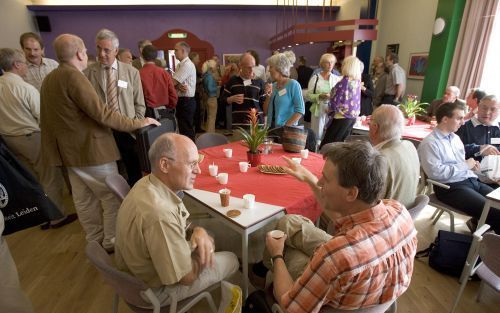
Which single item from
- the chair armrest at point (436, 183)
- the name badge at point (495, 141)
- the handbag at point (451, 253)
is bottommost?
the handbag at point (451, 253)

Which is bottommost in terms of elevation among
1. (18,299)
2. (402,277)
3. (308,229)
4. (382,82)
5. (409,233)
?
(18,299)

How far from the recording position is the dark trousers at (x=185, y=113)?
4949mm

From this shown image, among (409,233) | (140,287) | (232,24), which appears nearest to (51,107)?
(140,287)

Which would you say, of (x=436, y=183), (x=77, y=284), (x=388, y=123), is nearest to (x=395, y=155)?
(x=388, y=123)

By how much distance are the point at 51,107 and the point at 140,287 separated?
5.50 ft

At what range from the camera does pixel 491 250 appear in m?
1.39

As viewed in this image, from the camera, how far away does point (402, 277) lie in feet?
3.51

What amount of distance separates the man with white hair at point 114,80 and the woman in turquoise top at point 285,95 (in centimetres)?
147

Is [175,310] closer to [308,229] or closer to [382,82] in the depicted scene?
[308,229]

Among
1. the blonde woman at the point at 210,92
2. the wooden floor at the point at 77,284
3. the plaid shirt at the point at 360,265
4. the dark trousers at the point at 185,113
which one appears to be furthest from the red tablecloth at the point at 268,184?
the blonde woman at the point at 210,92

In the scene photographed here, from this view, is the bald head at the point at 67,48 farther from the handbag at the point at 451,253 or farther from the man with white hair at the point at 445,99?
the man with white hair at the point at 445,99

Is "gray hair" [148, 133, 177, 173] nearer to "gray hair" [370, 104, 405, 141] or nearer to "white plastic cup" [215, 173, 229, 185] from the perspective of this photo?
"white plastic cup" [215, 173, 229, 185]

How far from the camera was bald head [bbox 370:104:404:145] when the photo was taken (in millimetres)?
1938

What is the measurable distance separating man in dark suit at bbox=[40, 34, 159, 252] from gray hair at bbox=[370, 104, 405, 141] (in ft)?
5.86
